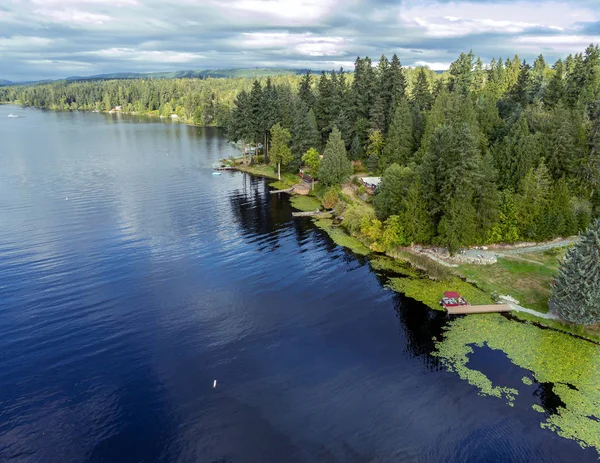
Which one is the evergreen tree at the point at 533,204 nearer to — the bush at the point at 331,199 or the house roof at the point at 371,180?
the house roof at the point at 371,180

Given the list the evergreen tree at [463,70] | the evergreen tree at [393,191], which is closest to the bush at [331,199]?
the evergreen tree at [393,191]

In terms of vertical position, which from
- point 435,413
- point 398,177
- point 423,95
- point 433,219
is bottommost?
point 435,413

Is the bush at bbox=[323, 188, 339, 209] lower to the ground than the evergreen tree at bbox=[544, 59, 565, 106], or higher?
lower

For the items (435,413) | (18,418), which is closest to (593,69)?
(435,413)

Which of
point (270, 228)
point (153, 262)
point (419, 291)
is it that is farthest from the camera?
point (270, 228)

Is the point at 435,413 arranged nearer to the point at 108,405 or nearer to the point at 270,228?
the point at 108,405

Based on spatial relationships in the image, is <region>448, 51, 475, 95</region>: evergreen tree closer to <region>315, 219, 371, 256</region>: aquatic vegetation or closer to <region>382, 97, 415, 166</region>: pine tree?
<region>382, 97, 415, 166</region>: pine tree

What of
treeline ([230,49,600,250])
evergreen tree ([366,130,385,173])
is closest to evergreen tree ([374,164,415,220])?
treeline ([230,49,600,250])

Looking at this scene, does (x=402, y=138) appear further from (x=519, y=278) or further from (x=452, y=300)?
(x=452, y=300)

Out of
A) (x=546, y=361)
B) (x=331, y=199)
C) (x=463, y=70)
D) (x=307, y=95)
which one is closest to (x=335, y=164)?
(x=331, y=199)
